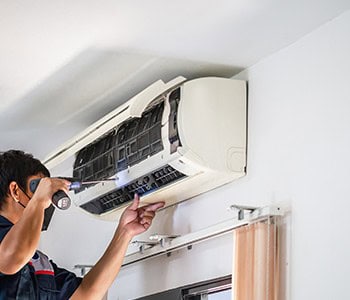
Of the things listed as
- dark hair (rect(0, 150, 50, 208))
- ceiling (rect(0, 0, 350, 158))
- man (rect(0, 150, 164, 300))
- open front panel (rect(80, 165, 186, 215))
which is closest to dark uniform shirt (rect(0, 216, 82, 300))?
man (rect(0, 150, 164, 300))

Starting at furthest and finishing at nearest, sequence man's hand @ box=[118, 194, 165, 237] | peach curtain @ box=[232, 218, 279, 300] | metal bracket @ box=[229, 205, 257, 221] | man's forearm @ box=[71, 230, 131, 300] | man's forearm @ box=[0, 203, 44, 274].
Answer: man's hand @ box=[118, 194, 165, 237], man's forearm @ box=[71, 230, 131, 300], metal bracket @ box=[229, 205, 257, 221], peach curtain @ box=[232, 218, 279, 300], man's forearm @ box=[0, 203, 44, 274]

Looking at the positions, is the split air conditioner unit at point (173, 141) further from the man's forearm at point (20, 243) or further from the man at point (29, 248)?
the man's forearm at point (20, 243)

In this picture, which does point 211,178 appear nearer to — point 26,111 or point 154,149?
point 154,149

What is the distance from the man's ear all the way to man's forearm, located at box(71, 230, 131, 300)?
17.4 inches

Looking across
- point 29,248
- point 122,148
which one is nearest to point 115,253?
point 122,148

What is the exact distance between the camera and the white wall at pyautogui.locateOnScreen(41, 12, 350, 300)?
8.33 ft

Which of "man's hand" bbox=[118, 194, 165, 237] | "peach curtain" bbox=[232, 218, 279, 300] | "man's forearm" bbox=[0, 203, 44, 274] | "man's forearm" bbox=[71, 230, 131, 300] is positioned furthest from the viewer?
"man's hand" bbox=[118, 194, 165, 237]

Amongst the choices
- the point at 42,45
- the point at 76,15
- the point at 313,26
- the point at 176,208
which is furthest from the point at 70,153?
the point at 313,26

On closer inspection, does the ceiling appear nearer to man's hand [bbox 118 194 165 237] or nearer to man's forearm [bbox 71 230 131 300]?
man's hand [bbox 118 194 165 237]

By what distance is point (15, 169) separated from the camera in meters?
2.75

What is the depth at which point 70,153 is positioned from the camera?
3.72 meters

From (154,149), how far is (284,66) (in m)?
0.59

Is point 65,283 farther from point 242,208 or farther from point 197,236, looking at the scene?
point 242,208

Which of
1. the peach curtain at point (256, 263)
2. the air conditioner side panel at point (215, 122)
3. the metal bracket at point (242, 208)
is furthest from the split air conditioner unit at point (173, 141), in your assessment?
the peach curtain at point (256, 263)
